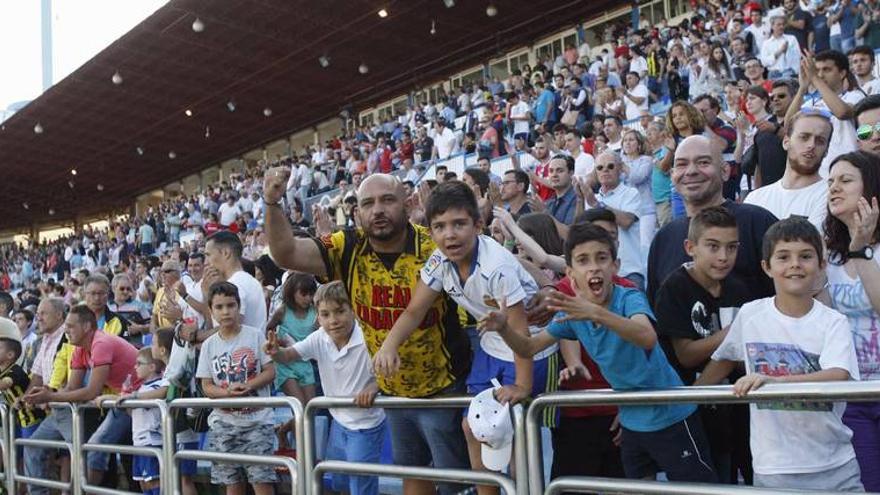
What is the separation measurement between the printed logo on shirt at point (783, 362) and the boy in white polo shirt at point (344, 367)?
86.2 inches

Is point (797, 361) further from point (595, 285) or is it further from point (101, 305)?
point (101, 305)

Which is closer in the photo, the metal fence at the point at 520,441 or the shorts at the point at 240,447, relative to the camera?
the metal fence at the point at 520,441

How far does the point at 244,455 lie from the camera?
4.20 metres

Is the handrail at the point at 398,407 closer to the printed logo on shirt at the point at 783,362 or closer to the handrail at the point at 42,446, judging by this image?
the printed logo on shirt at the point at 783,362

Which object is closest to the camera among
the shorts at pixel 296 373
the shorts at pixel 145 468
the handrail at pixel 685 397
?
the handrail at pixel 685 397

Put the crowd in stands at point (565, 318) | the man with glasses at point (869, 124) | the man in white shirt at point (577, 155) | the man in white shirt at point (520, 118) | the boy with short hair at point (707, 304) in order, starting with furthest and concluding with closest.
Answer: the man in white shirt at point (520, 118), the man in white shirt at point (577, 155), the man with glasses at point (869, 124), the boy with short hair at point (707, 304), the crowd in stands at point (565, 318)

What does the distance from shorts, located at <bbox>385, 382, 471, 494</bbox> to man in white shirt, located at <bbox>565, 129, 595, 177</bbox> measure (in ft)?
16.5

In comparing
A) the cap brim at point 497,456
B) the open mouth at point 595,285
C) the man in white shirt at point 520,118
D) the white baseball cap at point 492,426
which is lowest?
the cap brim at point 497,456

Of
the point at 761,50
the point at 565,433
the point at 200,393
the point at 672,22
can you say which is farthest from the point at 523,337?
the point at 672,22

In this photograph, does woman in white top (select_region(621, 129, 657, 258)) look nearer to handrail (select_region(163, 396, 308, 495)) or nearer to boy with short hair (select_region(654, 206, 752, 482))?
boy with short hair (select_region(654, 206, 752, 482))

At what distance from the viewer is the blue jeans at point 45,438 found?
21.7 ft

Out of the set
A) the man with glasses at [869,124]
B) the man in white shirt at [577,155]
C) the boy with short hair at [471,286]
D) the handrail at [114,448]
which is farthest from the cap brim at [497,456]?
the man in white shirt at [577,155]

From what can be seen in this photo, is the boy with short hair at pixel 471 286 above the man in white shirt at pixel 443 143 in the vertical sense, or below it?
below

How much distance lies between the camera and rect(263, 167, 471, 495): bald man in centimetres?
361
